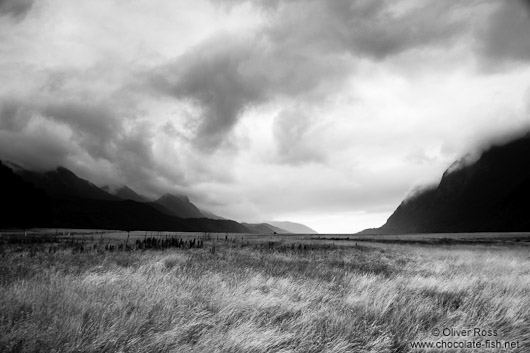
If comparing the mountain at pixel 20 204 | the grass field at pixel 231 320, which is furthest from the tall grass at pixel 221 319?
the mountain at pixel 20 204

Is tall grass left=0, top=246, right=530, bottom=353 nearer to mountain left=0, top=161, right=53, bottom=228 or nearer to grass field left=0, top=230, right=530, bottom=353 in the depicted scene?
grass field left=0, top=230, right=530, bottom=353

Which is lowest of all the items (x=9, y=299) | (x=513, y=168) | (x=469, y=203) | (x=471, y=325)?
(x=471, y=325)

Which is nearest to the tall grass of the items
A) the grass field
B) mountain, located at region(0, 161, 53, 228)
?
the grass field

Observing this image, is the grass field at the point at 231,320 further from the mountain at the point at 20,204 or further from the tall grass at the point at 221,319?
the mountain at the point at 20,204

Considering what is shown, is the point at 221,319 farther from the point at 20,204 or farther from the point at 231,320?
the point at 20,204

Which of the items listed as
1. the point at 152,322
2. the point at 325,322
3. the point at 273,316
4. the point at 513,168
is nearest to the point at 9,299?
the point at 152,322

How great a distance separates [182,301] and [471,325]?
19.3 feet

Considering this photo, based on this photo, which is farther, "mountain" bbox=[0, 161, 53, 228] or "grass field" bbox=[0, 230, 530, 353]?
"mountain" bbox=[0, 161, 53, 228]

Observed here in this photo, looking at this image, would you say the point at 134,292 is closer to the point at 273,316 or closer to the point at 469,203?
the point at 273,316

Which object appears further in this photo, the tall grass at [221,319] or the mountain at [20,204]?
the mountain at [20,204]

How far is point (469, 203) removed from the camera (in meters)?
200

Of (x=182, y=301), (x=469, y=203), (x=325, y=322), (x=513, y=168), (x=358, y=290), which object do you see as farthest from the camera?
(x=469, y=203)

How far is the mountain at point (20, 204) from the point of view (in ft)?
353

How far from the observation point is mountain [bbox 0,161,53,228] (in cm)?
10756
